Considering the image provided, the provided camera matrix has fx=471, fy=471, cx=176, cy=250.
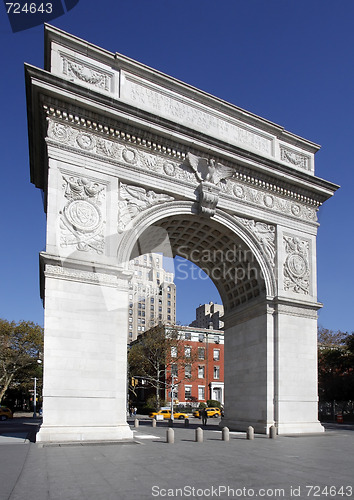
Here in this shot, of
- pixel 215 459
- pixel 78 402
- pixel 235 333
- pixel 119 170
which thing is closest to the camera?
pixel 215 459

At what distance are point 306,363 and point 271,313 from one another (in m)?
3.40

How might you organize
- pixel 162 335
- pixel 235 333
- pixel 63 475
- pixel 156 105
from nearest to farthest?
pixel 63 475 < pixel 156 105 < pixel 235 333 < pixel 162 335

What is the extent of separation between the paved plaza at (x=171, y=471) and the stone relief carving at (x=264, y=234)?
10.6m

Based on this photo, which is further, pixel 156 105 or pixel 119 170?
pixel 156 105

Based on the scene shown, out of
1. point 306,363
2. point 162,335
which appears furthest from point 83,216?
point 162,335

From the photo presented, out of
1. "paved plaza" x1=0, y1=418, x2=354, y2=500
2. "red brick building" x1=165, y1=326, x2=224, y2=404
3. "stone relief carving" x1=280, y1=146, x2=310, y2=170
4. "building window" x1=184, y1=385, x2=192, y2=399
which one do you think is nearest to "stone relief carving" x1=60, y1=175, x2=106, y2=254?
"paved plaza" x1=0, y1=418, x2=354, y2=500

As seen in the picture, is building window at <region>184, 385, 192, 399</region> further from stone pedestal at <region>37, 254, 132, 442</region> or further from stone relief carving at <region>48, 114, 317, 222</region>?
stone pedestal at <region>37, 254, 132, 442</region>

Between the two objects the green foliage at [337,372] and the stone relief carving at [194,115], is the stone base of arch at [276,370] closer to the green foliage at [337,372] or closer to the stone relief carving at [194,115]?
the stone relief carving at [194,115]

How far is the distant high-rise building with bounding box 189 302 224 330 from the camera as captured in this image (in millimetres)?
117750

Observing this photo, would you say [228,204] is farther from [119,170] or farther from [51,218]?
[51,218]

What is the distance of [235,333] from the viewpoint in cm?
2786

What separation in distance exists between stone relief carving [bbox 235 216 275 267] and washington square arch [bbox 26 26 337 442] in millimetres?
81

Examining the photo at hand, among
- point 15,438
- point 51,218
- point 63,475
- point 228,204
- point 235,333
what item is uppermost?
point 228,204

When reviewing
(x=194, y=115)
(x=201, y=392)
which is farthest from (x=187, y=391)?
(x=194, y=115)
